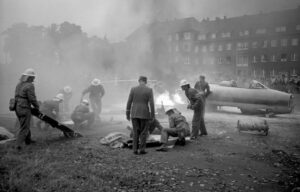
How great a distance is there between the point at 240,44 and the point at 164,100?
38272 millimetres

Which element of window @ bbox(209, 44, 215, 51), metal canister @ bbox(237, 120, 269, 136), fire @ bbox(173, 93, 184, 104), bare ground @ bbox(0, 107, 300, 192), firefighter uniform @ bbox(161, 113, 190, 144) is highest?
window @ bbox(209, 44, 215, 51)

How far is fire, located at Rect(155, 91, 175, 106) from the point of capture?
1830 cm

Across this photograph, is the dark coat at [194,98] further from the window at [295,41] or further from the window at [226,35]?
the window at [226,35]

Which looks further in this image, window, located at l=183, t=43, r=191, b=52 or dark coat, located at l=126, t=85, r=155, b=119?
window, located at l=183, t=43, r=191, b=52

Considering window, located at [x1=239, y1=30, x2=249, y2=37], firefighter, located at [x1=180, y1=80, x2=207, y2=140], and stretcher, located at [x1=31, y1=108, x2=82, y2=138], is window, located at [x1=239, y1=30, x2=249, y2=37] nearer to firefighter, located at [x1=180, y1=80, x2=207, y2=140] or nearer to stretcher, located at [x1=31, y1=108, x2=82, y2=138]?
firefighter, located at [x1=180, y1=80, x2=207, y2=140]

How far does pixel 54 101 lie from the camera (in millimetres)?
10531

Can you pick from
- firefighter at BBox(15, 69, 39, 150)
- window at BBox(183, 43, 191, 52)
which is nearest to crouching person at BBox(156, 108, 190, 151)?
firefighter at BBox(15, 69, 39, 150)

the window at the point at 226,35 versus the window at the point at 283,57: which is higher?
the window at the point at 226,35

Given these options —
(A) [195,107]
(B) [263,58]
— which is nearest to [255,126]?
(A) [195,107]

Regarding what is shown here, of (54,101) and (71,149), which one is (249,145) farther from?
(54,101)

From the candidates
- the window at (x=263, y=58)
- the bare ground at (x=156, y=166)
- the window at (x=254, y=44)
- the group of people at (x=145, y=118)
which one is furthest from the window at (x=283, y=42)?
the group of people at (x=145, y=118)

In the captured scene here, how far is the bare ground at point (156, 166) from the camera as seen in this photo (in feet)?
16.8

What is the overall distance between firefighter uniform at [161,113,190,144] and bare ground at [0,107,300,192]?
36 centimetres

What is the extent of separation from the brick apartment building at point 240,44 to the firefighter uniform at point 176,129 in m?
33.1
